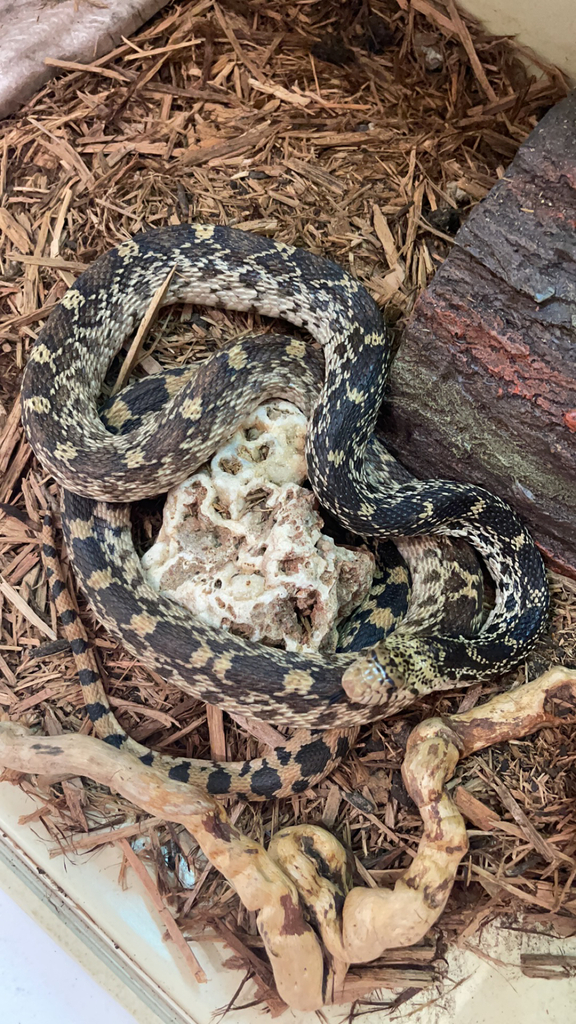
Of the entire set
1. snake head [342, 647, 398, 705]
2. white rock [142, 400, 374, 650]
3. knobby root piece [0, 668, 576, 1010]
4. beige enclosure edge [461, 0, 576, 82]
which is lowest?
knobby root piece [0, 668, 576, 1010]

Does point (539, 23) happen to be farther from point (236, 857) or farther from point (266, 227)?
point (236, 857)

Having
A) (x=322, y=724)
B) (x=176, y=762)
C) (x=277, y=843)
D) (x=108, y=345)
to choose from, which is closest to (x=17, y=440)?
(x=108, y=345)

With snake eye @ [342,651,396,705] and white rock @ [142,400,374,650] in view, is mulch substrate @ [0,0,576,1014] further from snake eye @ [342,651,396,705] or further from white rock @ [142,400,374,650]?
snake eye @ [342,651,396,705]

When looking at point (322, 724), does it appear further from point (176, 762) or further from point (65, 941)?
point (65, 941)

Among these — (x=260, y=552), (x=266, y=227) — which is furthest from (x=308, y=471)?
(x=266, y=227)

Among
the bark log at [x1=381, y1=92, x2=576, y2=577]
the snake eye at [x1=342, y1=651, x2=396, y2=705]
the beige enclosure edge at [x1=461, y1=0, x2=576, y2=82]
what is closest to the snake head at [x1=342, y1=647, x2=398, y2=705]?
the snake eye at [x1=342, y1=651, x2=396, y2=705]

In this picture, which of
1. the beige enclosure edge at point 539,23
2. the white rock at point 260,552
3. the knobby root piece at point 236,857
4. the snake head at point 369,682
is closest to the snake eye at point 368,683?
the snake head at point 369,682
